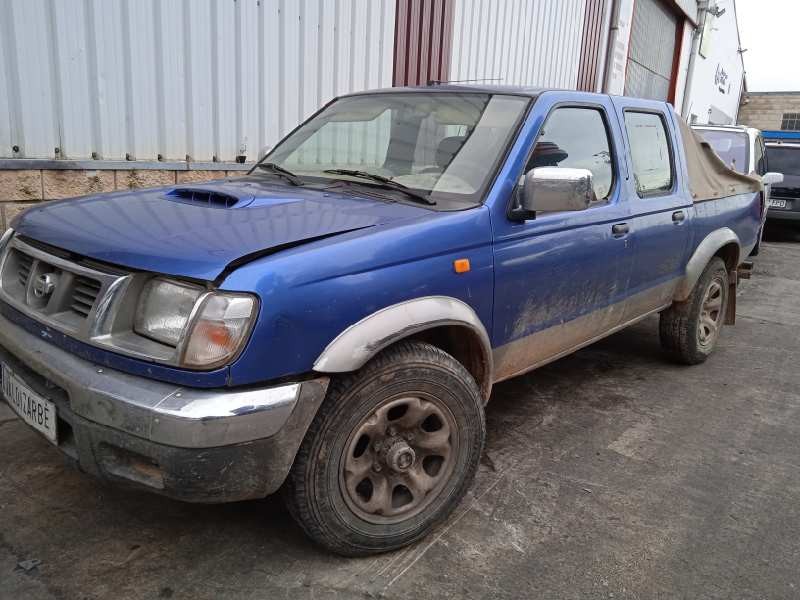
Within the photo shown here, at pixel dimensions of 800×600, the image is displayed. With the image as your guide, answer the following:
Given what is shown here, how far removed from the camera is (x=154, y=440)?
194cm

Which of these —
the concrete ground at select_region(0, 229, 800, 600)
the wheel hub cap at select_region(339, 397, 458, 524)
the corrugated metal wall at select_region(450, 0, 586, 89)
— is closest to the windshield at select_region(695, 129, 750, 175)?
the corrugated metal wall at select_region(450, 0, 586, 89)

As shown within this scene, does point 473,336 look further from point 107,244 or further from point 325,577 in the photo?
point 107,244

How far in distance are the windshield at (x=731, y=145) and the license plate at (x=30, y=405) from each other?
910 cm

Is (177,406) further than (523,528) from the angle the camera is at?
No

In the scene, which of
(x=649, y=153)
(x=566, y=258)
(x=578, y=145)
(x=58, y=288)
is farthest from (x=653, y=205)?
(x=58, y=288)

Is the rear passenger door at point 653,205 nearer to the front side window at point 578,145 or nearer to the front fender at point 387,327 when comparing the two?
the front side window at point 578,145

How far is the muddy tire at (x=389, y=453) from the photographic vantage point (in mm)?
2217

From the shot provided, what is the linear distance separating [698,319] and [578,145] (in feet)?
6.64

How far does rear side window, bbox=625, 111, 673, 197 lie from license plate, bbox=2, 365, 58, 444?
3171 mm

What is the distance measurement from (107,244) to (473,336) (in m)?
1.43

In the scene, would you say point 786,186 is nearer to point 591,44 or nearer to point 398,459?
point 591,44

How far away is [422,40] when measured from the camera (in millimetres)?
7297

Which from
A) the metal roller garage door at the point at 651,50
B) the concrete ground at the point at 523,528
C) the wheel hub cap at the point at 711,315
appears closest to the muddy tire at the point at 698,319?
the wheel hub cap at the point at 711,315

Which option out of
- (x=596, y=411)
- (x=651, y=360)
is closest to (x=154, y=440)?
(x=596, y=411)
